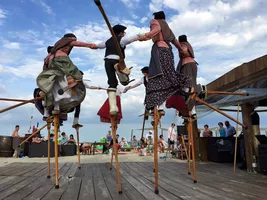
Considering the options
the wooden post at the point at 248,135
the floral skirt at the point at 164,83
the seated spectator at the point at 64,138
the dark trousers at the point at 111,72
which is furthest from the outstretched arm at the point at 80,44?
the seated spectator at the point at 64,138

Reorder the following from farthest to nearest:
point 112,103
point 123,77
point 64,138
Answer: point 64,138
point 123,77
point 112,103

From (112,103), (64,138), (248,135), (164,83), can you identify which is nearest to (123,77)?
(112,103)

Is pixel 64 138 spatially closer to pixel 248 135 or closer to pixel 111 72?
pixel 248 135

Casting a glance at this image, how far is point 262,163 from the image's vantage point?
17.4 feet

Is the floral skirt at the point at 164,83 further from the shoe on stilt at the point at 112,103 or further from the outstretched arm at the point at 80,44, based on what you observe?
the outstretched arm at the point at 80,44

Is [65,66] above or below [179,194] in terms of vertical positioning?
above

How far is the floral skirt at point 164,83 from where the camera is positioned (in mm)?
3447

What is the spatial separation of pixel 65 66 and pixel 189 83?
6.13 feet

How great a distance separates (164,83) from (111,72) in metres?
0.74

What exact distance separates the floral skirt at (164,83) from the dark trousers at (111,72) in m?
0.47

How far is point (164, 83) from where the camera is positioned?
3.45 m

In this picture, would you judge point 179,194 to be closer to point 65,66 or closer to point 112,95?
point 112,95

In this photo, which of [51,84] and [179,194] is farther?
[51,84]

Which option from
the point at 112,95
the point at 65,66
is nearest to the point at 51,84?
the point at 65,66
